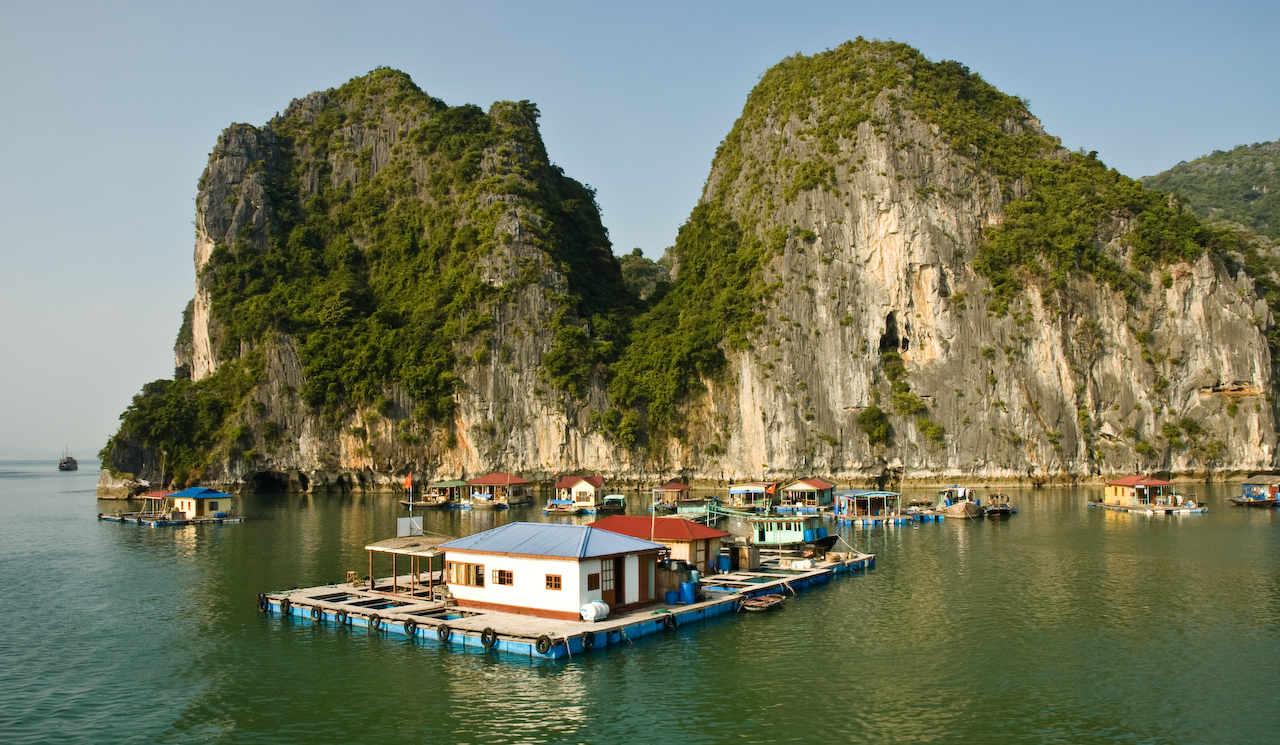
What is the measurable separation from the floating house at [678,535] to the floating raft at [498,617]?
99cm

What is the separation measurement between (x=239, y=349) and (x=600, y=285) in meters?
42.1

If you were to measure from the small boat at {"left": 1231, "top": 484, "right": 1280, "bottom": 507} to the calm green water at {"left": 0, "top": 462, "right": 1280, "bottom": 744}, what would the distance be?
97.4ft

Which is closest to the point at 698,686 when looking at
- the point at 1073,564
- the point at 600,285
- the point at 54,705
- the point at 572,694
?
the point at 572,694

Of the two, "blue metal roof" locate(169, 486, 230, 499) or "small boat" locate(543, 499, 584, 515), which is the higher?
"blue metal roof" locate(169, 486, 230, 499)

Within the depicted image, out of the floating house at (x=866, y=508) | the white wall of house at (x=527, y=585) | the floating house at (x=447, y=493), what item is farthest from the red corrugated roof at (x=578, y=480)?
the white wall of house at (x=527, y=585)

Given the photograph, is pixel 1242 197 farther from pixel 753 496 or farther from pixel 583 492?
pixel 583 492

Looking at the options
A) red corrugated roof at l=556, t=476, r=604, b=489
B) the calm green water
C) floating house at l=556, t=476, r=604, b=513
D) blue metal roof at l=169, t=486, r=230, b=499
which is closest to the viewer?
the calm green water

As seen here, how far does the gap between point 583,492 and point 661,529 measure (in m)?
38.3

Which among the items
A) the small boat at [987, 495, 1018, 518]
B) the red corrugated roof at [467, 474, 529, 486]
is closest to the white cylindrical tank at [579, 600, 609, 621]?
the small boat at [987, 495, 1018, 518]

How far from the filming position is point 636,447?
92.7 meters

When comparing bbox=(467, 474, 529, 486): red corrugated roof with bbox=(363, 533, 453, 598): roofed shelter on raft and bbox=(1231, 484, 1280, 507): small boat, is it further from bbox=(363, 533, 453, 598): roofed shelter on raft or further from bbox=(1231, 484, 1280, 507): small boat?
bbox=(1231, 484, 1280, 507): small boat

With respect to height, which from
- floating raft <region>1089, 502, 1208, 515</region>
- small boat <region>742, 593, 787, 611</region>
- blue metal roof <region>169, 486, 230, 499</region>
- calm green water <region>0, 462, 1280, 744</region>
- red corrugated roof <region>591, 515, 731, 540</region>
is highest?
blue metal roof <region>169, 486, 230, 499</region>

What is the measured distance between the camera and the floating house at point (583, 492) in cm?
7088

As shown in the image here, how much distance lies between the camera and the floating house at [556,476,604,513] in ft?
233
